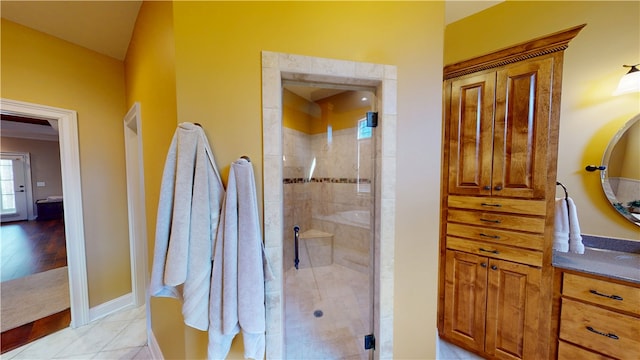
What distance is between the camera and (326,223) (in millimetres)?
2924

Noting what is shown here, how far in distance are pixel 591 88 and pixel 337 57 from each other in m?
1.89

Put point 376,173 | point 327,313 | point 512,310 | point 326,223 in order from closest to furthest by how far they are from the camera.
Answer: point 376,173
point 512,310
point 327,313
point 326,223

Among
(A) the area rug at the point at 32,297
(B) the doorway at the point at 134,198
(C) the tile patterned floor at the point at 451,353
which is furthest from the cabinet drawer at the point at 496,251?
(A) the area rug at the point at 32,297

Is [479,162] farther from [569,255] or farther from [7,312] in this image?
[7,312]

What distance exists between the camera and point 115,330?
195 centimetres

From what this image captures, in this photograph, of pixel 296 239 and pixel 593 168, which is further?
pixel 296 239

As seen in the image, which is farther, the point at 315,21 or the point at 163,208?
the point at 315,21

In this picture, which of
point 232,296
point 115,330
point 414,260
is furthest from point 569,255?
point 115,330

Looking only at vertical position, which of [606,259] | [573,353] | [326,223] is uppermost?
[606,259]

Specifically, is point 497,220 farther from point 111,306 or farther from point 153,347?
point 111,306

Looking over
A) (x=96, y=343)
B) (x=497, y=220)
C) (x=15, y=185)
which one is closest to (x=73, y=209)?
(x=96, y=343)

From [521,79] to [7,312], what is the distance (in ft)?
16.7

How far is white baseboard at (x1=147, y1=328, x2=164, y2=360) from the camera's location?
1.51 metres

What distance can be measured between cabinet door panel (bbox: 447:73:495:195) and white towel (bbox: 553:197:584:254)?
40 centimetres
